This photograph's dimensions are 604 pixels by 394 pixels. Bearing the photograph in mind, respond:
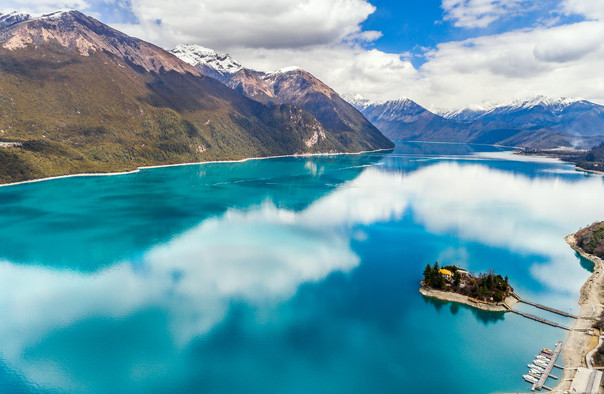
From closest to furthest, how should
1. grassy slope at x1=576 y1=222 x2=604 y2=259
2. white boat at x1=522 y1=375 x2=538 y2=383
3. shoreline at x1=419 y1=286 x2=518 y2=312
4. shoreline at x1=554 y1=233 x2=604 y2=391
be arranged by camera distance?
white boat at x1=522 y1=375 x2=538 y2=383 < shoreline at x1=554 y1=233 x2=604 y2=391 < shoreline at x1=419 y1=286 x2=518 y2=312 < grassy slope at x1=576 y1=222 x2=604 y2=259

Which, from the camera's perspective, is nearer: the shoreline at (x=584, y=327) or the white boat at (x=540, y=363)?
the white boat at (x=540, y=363)

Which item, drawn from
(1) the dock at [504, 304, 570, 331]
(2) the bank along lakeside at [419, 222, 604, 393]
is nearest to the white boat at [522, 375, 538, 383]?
(2) the bank along lakeside at [419, 222, 604, 393]

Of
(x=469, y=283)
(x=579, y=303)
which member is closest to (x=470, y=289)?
(x=469, y=283)

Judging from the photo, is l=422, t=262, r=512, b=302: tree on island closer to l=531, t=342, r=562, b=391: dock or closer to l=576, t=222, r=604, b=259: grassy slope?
l=531, t=342, r=562, b=391: dock

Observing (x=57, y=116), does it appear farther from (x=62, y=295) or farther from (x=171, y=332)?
(x=171, y=332)

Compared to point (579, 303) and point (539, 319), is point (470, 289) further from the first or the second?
point (579, 303)

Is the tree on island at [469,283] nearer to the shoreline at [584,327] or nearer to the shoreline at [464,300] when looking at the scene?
the shoreline at [464,300]

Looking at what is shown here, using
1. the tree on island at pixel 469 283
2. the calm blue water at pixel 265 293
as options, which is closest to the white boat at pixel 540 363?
the calm blue water at pixel 265 293

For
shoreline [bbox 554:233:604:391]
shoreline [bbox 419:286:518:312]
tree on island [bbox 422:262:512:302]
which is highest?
tree on island [bbox 422:262:512:302]
